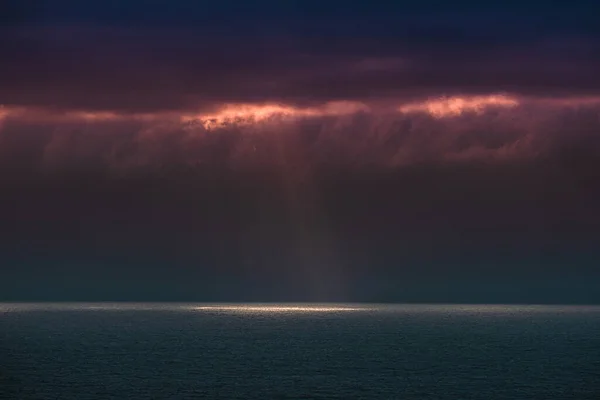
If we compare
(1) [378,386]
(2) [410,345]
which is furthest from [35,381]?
(2) [410,345]

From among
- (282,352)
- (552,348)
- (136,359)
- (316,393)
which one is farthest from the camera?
(552,348)

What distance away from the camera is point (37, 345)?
184625 millimetres

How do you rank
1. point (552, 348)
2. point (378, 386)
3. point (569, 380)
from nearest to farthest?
1. point (378, 386)
2. point (569, 380)
3. point (552, 348)

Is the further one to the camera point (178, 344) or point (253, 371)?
point (178, 344)

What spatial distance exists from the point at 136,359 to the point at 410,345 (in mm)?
63864

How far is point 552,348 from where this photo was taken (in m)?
180

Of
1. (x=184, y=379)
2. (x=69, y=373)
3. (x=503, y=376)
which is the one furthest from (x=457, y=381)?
(x=69, y=373)

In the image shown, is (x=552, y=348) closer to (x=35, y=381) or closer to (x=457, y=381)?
(x=457, y=381)

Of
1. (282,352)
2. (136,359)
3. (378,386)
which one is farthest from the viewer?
(282,352)

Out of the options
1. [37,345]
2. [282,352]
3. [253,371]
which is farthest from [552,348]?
[37,345]

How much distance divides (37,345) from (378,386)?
9979cm

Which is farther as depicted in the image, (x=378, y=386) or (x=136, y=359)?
(x=136, y=359)

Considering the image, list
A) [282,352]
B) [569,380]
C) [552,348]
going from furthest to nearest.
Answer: [552,348], [282,352], [569,380]

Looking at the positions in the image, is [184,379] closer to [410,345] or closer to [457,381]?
[457,381]
